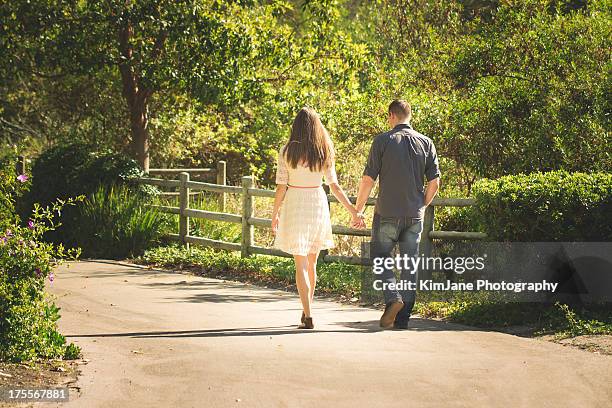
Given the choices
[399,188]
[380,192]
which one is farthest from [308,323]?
[399,188]

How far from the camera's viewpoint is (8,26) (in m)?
18.6

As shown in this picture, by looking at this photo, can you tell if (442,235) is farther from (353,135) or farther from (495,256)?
(353,135)

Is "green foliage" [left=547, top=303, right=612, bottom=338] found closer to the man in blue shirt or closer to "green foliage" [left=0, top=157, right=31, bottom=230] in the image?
the man in blue shirt

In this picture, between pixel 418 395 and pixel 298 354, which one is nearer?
pixel 418 395

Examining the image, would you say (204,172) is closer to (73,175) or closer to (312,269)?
(73,175)

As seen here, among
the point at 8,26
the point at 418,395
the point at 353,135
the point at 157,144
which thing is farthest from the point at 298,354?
the point at 157,144

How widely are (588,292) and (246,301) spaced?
4.06 metres

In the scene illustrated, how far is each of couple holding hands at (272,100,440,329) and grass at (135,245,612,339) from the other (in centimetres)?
119

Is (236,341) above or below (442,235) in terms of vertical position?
below

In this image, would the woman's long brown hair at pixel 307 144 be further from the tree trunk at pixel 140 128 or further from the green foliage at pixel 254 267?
the tree trunk at pixel 140 128

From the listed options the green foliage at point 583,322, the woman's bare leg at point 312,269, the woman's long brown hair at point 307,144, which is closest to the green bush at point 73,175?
the woman's bare leg at point 312,269

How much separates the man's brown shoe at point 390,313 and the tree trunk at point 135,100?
10552 millimetres

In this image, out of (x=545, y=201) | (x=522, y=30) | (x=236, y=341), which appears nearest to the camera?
(x=236, y=341)

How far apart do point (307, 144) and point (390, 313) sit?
1.85m
